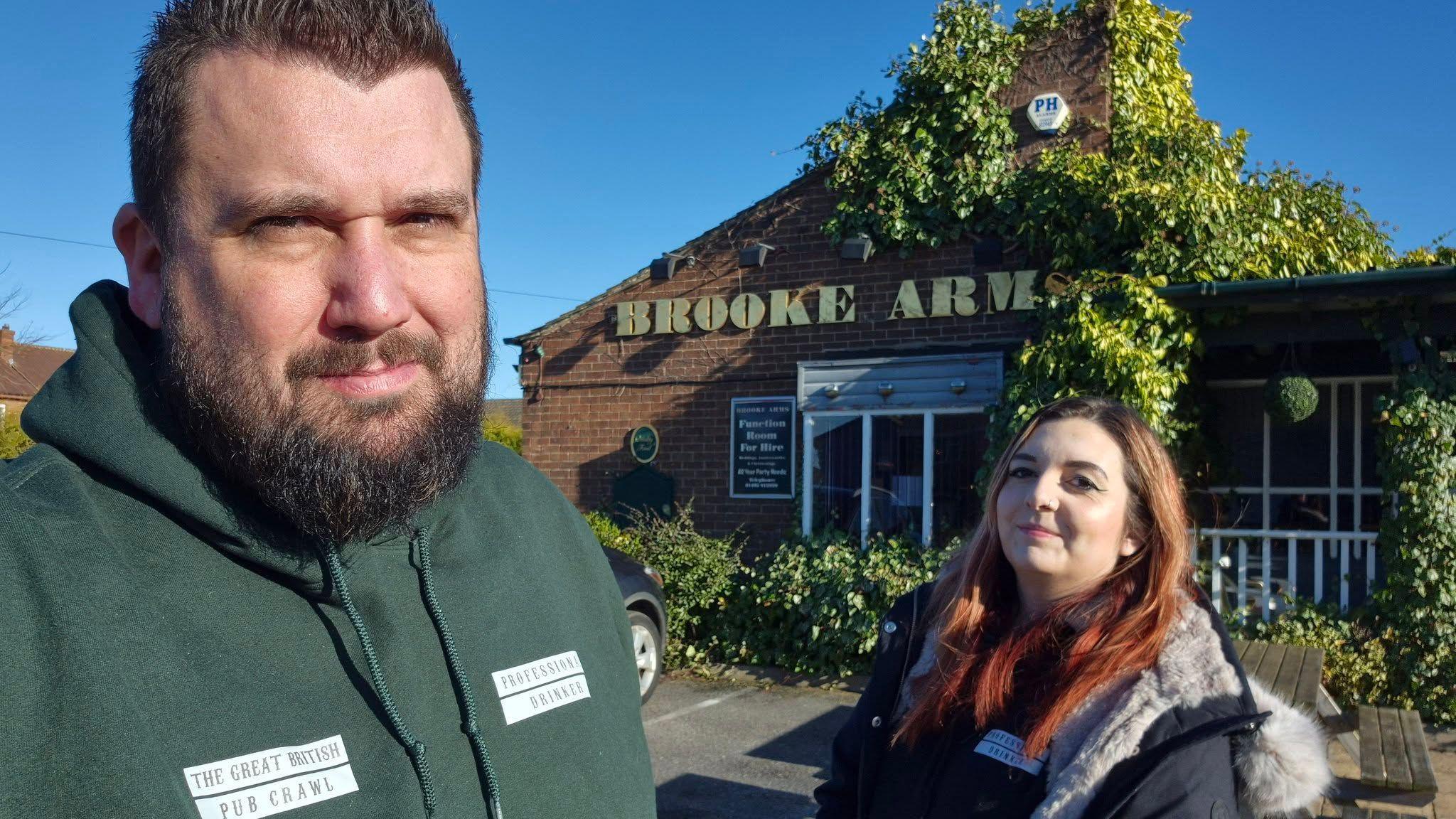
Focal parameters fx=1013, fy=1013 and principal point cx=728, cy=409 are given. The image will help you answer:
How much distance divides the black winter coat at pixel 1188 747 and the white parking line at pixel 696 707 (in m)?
5.16

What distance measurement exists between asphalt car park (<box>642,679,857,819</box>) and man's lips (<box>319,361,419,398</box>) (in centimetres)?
452

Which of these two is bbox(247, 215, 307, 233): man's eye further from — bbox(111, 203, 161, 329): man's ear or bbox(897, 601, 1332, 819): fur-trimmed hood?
bbox(897, 601, 1332, 819): fur-trimmed hood

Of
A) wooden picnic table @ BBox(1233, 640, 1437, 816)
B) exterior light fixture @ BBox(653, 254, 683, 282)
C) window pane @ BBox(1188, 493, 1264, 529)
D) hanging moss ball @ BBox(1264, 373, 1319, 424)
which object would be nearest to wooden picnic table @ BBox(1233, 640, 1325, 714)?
wooden picnic table @ BBox(1233, 640, 1437, 816)

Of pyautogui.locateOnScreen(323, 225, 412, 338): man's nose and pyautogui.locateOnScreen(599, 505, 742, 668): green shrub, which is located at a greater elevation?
pyautogui.locateOnScreen(323, 225, 412, 338): man's nose

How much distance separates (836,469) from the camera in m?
9.11

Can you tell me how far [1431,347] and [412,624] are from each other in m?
7.57

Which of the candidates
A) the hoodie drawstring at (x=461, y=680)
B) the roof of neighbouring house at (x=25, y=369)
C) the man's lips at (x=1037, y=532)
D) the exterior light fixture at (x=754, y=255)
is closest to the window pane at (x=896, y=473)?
the exterior light fixture at (x=754, y=255)

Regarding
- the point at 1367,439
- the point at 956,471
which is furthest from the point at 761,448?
the point at 1367,439

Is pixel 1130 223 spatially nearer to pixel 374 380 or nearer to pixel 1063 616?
pixel 1063 616

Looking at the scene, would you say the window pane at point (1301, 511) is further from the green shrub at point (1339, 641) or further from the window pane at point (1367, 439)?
the green shrub at point (1339, 641)

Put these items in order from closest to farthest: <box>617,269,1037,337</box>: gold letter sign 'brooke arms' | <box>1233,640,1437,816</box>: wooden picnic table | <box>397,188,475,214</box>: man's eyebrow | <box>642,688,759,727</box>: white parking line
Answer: <box>397,188,475,214</box>: man's eyebrow < <box>1233,640,1437,816</box>: wooden picnic table < <box>642,688,759,727</box>: white parking line < <box>617,269,1037,337</box>: gold letter sign 'brooke arms'

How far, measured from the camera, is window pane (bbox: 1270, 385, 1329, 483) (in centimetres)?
802

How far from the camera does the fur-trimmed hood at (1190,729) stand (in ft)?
6.80

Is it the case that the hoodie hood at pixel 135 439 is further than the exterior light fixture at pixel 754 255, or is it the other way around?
the exterior light fixture at pixel 754 255
